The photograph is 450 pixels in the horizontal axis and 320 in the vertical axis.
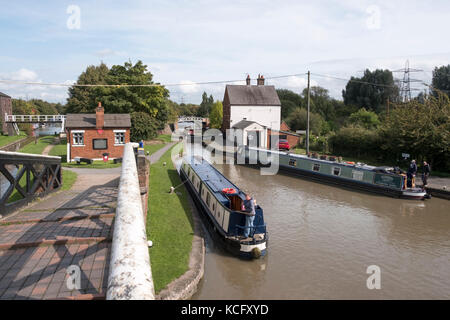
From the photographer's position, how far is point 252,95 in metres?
45.1

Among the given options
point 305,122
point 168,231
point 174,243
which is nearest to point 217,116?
point 305,122

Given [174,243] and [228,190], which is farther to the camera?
[228,190]

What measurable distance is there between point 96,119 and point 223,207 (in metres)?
18.5

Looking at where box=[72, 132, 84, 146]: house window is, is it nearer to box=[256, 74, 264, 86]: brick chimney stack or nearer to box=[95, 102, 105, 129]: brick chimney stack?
box=[95, 102, 105, 129]: brick chimney stack

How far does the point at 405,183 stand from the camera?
55.0 ft

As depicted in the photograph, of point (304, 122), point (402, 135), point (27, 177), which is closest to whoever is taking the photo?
point (27, 177)

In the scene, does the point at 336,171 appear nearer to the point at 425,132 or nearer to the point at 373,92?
the point at 425,132

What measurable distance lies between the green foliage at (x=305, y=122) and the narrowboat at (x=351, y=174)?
854 inches

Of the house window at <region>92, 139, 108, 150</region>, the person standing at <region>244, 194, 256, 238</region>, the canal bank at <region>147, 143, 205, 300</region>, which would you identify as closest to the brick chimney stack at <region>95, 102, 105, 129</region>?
the house window at <region>92, 139, 108, 150</region>

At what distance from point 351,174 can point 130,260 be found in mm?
18098

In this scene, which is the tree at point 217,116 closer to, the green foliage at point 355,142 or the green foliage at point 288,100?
the green foliage at point 288,100

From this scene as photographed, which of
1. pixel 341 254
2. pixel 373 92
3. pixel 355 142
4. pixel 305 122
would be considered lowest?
pixel 341 254

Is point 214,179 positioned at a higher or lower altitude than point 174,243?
higher

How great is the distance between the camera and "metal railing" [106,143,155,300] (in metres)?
2.79
